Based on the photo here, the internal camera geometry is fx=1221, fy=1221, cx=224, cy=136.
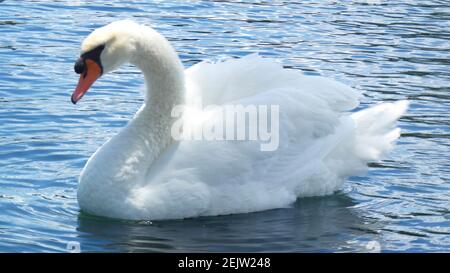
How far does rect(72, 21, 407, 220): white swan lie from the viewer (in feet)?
32.3

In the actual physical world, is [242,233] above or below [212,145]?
below

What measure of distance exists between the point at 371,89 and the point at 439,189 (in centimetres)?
352

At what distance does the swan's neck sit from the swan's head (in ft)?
0.44

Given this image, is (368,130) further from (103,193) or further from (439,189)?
(103,193)

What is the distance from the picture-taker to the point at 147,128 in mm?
10281

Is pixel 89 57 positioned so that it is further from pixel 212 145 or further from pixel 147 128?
pixel 212 145

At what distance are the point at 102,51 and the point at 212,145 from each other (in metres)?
1.18

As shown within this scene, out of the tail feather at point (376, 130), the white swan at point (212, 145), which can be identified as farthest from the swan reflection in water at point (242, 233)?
the tail feather at point (376, 130)

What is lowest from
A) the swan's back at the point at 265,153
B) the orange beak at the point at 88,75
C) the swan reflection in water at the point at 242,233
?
the swan reflection in water at the point at 242,233

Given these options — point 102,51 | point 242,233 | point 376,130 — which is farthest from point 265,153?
point 102,51

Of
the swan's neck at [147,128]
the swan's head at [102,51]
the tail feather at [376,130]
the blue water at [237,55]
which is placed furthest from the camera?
the tail feather at [376,130]

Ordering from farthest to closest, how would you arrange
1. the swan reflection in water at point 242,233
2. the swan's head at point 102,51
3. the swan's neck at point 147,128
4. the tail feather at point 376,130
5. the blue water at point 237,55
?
the tail feather at point 376,130
the swan's neck at point 147,128
the swan's head at point 102,51
the blue water at point 237,55
the swan reflection in water at point 242,233

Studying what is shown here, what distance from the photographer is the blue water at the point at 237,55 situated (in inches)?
377

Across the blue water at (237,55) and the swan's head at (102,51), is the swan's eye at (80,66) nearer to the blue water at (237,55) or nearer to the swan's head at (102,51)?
the swan's head at (102,51)
